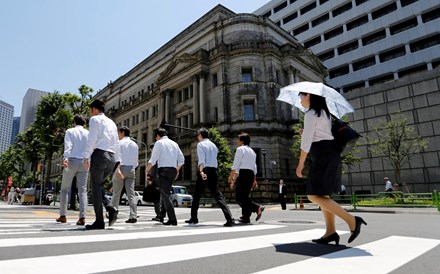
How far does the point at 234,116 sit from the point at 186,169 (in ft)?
30.8

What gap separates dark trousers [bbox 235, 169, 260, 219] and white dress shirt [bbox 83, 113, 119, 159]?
272 cm

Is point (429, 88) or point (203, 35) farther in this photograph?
point (203, 35)

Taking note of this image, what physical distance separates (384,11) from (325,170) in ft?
176

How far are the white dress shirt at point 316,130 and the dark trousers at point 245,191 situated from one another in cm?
275

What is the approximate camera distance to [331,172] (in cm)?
331

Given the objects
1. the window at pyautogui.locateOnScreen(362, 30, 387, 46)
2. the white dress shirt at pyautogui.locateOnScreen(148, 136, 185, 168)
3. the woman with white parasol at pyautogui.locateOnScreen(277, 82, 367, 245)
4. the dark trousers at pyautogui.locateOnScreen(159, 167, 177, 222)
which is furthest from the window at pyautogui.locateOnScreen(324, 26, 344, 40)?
the woman with white parasol at pyautogui.locateOnScreen(277, 82, 367, 245)

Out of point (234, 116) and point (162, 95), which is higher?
point (162, 95)

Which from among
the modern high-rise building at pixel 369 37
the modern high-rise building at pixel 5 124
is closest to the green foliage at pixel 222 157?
the modern high-rise building at pixel 369 37

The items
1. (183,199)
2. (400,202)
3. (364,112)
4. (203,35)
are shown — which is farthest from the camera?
(203,35)

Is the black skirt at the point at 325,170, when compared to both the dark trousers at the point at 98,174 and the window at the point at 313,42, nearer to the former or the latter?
the dark trousers at the point at 98,174

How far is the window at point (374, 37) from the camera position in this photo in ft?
150

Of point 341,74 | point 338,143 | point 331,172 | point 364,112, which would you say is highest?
point 341,74

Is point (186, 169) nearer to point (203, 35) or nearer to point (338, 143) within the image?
point (203, 35)

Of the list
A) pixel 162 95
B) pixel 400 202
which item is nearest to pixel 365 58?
pixel 162 95
